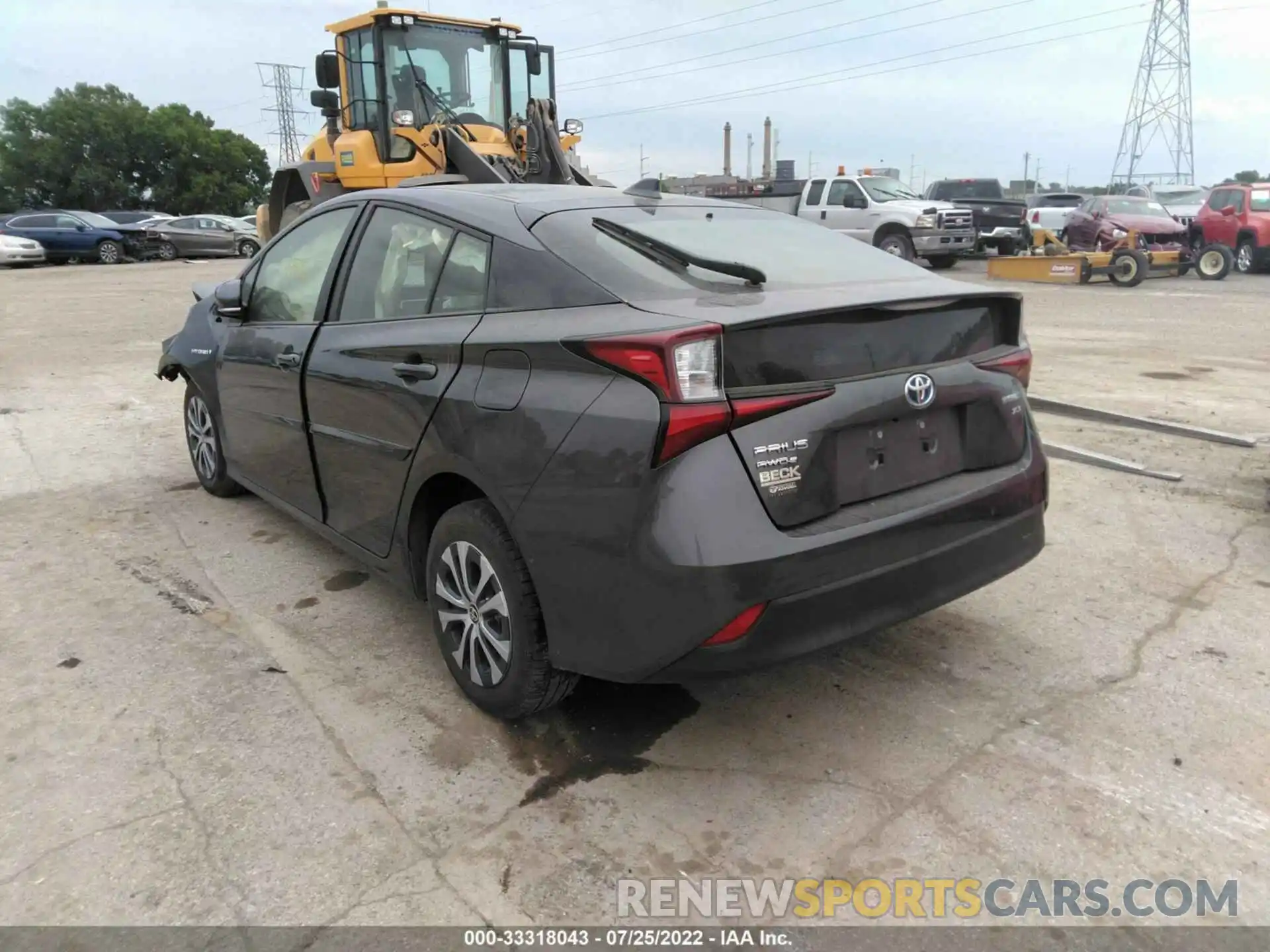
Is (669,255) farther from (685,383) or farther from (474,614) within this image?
(474,614)

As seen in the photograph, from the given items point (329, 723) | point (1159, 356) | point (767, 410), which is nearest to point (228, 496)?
point (329, 723)

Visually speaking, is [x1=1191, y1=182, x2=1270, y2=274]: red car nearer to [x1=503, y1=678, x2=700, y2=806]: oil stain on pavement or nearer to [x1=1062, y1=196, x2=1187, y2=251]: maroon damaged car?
[x1=1062, y1=196, x2=1187, y2=251]: maroon damaged car

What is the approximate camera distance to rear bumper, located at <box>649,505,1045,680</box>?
246 cm

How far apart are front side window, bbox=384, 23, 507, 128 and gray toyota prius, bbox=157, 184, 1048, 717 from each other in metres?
8.39

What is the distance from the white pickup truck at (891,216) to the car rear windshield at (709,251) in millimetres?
16104

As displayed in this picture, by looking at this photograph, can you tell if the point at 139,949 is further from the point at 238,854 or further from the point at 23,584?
the point at 23,584

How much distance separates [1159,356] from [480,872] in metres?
9.43

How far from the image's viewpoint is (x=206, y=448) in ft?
17.6

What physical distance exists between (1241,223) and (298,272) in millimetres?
21061

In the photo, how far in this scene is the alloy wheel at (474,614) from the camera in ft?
9.57

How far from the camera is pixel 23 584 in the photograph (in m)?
4.23

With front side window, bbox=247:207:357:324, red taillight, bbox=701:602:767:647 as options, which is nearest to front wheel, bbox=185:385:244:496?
front side window, bbox=247:207:357:324

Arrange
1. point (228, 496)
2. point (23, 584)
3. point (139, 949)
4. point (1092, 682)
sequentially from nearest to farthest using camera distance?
point (139, 949), point (1092, 682), point (23, 584), point (228, 496)

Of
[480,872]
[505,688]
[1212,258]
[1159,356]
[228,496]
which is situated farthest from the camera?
[1212,258]
